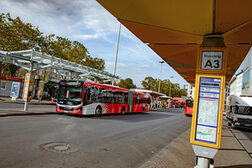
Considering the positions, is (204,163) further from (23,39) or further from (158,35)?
(23,39)

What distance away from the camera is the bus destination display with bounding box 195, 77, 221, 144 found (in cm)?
429

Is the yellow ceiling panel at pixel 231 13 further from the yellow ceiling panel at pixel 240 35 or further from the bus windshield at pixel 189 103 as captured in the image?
the bus windshield at pixel 189 103

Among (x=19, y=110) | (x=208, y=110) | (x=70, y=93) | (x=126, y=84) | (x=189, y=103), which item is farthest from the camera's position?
(x=126, y=84)

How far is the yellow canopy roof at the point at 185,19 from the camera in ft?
11.3

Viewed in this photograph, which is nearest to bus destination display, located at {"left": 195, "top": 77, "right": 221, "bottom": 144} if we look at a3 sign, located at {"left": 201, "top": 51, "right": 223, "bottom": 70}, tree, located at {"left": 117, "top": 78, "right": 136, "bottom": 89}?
a3 sign, located at {"left": 201, "top": 51, "right": 223, "bottom": 70}

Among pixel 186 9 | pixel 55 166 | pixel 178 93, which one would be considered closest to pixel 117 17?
pixel 186 9

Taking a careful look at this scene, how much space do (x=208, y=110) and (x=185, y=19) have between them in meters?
1.91

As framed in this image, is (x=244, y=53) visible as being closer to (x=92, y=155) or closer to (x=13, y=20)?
(x=92, y=155)

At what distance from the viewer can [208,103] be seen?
4.38 m

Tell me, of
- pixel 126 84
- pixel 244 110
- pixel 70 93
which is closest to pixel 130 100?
pixel 70 93

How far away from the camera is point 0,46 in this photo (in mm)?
22188

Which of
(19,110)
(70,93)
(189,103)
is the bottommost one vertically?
(19,110)

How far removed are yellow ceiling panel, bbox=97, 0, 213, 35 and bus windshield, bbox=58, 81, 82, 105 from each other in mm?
11853

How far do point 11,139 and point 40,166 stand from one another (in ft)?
8.78
